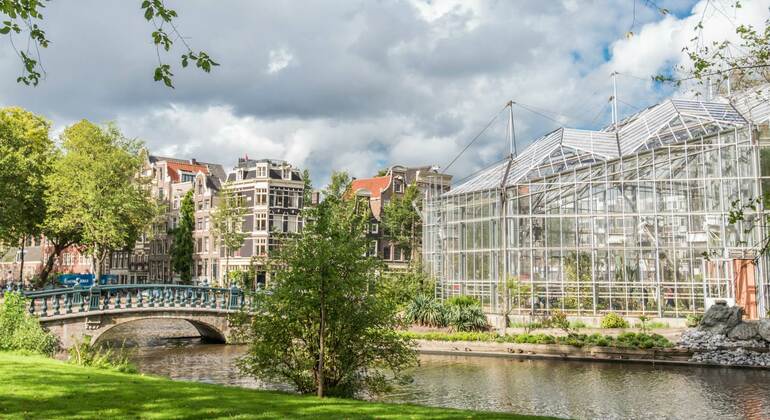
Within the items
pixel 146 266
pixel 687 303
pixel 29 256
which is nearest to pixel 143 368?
pixel 687 303

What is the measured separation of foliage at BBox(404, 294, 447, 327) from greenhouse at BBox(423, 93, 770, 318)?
3464mm

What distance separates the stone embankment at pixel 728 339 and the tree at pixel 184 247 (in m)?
54.6

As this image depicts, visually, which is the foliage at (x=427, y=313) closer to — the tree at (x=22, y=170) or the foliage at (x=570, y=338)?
the foliage at (x=570, y=338)

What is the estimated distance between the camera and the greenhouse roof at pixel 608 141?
3847cm

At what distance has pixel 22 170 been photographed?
46812mm

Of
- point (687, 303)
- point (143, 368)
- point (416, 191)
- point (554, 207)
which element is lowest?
point (143, 368)

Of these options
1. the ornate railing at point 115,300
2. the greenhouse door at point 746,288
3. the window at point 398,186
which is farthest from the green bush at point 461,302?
the window at point 398,186

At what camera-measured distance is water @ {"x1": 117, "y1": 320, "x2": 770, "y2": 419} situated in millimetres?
19688

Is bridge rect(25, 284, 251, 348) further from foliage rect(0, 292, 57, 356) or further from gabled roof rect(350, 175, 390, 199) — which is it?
gabled roof rect(350, 175, 390, 199)

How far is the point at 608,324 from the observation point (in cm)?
3403

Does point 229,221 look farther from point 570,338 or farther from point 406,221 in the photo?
point 570,338

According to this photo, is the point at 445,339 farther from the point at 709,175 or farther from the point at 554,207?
the point at 709,175

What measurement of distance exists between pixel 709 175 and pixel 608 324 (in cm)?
1011

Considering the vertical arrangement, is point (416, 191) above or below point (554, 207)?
above
